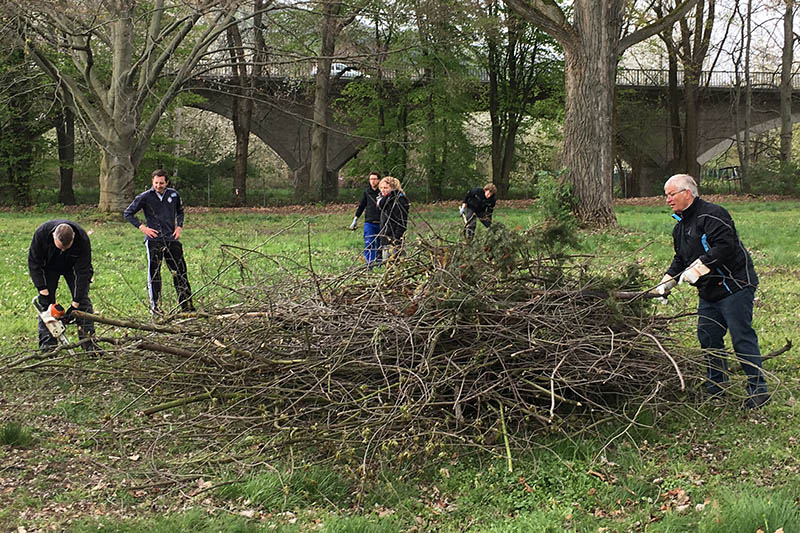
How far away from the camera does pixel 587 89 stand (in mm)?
17266

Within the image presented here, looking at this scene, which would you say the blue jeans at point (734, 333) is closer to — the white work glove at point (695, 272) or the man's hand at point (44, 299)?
the white work glove at point (695, 272)

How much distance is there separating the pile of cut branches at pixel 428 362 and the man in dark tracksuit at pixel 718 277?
32cm

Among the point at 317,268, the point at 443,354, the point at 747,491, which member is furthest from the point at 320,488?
the point at 317,268

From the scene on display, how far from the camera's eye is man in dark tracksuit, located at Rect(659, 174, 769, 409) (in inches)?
220

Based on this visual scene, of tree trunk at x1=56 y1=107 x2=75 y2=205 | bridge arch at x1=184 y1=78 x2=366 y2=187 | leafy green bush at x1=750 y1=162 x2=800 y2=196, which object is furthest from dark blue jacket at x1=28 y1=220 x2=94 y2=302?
leafy green bush at x1=750 y1=162 x2=800 y2=196

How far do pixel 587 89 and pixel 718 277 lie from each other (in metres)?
12.3

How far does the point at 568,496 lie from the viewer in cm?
448

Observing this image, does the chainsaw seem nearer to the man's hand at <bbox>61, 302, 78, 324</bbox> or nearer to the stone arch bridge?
the man's hand at <bbox>61, 302, 78, 324</bbox>

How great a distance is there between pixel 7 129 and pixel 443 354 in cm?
3088

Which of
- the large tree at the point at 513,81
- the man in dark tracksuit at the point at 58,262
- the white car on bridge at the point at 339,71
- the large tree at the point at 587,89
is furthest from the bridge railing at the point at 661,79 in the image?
the man in dark tracksuit at the point at 58,262

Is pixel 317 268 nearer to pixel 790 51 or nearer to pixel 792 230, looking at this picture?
pixel 792 230

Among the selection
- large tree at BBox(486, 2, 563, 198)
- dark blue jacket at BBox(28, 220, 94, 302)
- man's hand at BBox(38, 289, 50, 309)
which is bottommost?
man's hand at BBox(38, 289, 50, 309)

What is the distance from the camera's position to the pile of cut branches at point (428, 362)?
5152 millimetres

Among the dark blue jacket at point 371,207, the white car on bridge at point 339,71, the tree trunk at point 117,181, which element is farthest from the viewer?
the white car on bridge at point 339,71
